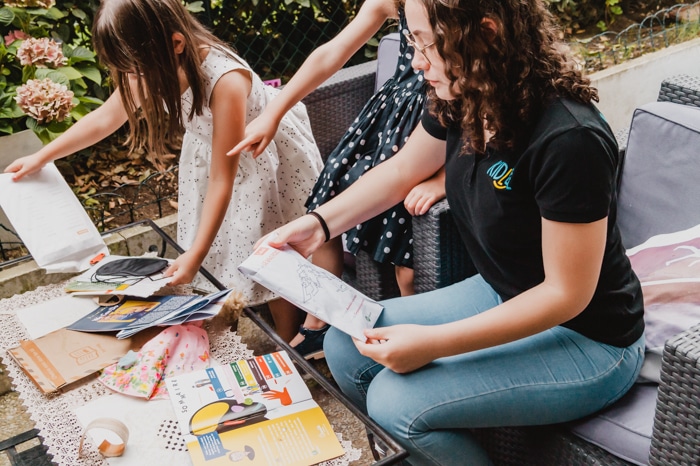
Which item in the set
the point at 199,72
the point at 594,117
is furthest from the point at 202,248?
the point at 594,117

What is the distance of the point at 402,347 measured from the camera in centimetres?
135

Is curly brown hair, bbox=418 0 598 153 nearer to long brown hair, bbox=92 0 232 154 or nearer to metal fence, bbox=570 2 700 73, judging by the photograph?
long brown hair, bbox=92 0 232 154

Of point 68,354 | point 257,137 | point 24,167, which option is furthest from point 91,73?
point 68,354

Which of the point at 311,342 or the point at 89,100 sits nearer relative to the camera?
the point at 311,342

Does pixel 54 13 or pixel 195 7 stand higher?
pixel 54 13

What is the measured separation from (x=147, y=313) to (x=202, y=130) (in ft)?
2.09

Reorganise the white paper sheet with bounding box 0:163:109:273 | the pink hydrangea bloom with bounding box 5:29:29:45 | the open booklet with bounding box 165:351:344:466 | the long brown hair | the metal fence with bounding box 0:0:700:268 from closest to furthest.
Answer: the open booklet with bounding box 165:351:344:466
the long brown hair
the white paper sheet with bounding box 0:163:109:273
the pink hydrangea bloom with bounding box 5:29:29:45
the metal fence with bounding box 0:0:700:268

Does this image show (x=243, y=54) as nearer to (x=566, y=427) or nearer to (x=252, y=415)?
(x=252, y=415)

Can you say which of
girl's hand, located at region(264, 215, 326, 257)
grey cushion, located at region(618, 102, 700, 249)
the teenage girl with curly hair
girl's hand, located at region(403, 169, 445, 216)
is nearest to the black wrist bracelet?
girl's hand, located at region(264, 215, 326, 257)

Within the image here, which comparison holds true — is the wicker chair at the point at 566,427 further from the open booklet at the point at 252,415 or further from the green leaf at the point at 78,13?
the green leaf at the point at 78,13

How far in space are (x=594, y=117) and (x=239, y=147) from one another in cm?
89

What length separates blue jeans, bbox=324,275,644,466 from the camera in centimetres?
136

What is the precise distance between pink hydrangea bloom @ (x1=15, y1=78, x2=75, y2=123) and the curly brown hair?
1.64m

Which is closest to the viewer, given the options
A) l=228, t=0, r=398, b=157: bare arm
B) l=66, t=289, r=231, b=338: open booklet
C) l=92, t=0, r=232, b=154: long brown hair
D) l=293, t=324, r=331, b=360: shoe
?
l=66, t=289, r=231, b=338: open booklet
